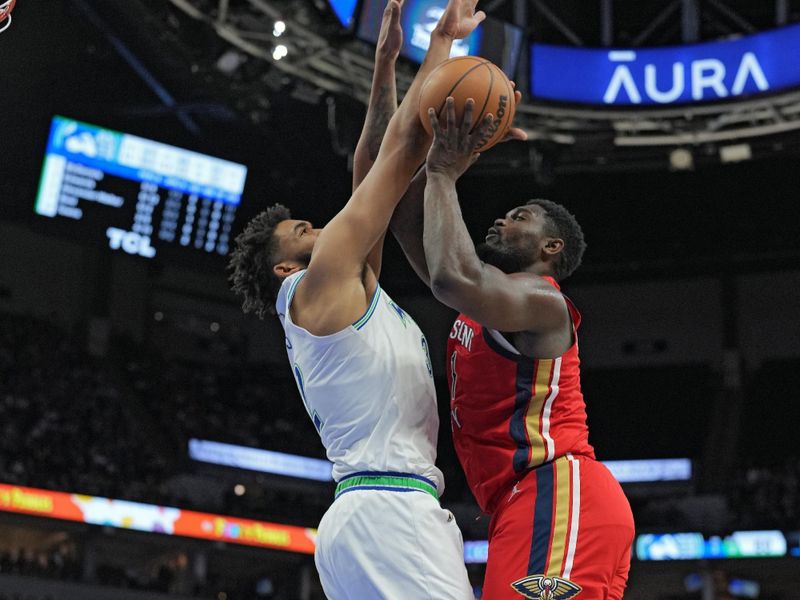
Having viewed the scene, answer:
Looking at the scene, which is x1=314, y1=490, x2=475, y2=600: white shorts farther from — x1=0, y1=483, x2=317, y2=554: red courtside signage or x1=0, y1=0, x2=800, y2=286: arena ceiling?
x1=0, y1=483, x2=317, y2=554: red courtside signage

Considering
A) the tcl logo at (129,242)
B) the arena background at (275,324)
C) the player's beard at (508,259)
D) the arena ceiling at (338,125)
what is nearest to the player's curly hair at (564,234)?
the player's beard at (508,259)

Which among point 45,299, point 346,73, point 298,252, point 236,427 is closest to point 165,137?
point 45,299

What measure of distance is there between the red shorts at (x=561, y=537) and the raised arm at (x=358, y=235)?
0.80 metres

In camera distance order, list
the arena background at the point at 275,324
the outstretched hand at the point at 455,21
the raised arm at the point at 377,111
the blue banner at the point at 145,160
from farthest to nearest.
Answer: the blue banner at the point at 145,160, the arena background at the point at 275,324, the raised arm at the point at 377,111, the outstretched hand at the point at 455,21

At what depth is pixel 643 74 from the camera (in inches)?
478

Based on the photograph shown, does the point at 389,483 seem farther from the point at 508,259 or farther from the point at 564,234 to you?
the point at 564,234

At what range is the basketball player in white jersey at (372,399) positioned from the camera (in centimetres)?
334

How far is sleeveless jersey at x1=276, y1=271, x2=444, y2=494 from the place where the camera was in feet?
11.5

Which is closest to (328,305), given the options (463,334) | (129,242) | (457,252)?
(457,252)

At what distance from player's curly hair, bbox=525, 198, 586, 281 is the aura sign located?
8315 mm

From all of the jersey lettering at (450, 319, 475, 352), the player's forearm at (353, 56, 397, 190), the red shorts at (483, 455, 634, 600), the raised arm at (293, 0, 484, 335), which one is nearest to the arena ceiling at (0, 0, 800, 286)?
the player's forearm at (353, 56, 397, 190)

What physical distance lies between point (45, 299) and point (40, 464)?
4.50 metres

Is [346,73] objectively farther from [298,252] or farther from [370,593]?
[370,593]

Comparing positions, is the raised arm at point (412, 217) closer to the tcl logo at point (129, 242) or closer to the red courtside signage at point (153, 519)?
the tcl logo at point (129, 242)
